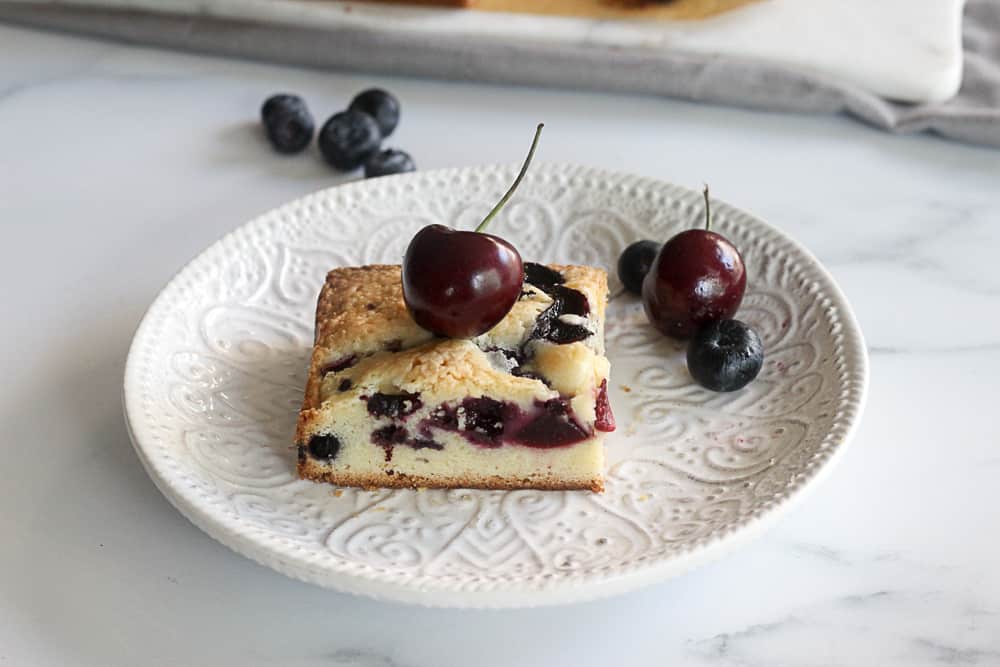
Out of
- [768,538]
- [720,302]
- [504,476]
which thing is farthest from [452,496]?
[720,302]

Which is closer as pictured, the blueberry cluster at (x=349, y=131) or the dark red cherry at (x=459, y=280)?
the dark red cherry at (x=459, y=280)

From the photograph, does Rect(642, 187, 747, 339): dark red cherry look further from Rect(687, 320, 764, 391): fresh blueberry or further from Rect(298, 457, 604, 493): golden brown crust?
Rect(298, 457, 604, 493): golden brown crust

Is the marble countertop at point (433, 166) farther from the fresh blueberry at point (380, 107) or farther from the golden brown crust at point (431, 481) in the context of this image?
the golden brown crust at point (431, 481)

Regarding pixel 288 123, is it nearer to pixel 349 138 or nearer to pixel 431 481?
pixel 349 138

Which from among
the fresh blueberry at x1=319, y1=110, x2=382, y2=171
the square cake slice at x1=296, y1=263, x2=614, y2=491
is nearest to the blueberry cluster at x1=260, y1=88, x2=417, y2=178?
the fresh blueberry at x1=319, y1=110, x2=382, y2=171

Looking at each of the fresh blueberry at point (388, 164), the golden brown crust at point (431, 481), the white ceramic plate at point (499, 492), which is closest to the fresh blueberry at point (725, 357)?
the white ceramic plate at point (499, 492)

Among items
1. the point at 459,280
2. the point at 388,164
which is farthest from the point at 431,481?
the point at 388,164
